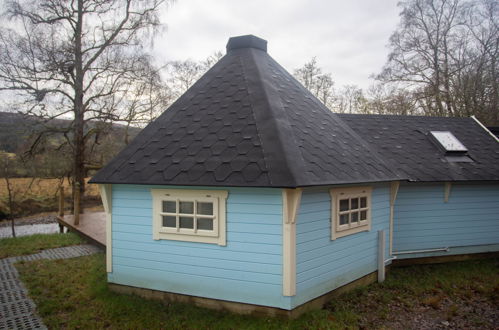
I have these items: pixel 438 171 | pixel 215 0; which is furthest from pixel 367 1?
pixel 438 171

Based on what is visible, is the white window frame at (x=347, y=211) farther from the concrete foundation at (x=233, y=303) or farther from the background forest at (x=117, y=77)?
the background forest at (x=117, y=77)

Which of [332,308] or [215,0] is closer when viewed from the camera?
[332,308]

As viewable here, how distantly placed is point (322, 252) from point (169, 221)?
250 centimetres

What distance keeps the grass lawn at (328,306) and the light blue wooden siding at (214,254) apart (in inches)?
13.0

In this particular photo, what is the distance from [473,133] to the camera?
381 inches

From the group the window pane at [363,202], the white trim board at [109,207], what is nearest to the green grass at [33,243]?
the white trim board at [109,207]

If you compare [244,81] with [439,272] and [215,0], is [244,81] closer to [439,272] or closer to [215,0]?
Answer: [215,0]

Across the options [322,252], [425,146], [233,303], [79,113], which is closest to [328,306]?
[322,252]

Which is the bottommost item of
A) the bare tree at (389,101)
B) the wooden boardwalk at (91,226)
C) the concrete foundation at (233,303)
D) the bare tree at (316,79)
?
the wooden boardwalk at (91,226)

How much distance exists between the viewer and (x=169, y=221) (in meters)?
5.15

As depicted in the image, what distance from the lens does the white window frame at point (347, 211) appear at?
521 centimetres

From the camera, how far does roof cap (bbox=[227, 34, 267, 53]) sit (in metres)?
7.22

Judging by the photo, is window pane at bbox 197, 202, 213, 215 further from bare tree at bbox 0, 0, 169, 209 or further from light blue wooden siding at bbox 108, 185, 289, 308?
bare tree at bbox 0, 0, 169, 209

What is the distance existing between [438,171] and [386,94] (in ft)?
43.3
